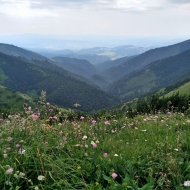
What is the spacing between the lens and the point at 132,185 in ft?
11.6

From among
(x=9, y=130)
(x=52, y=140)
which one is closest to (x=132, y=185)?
(x=52, y=140)

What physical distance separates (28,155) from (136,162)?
1874mm

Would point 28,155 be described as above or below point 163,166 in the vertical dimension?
above

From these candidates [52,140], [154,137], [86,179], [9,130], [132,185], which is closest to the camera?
[132,185]

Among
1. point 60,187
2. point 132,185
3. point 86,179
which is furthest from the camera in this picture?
point 86,179

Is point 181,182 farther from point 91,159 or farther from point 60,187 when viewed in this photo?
point 60,187

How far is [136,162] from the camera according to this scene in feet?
13.7

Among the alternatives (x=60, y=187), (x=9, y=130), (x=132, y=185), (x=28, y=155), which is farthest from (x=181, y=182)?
(x=9, y=130)

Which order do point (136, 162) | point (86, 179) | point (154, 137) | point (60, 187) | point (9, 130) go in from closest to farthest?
1. point (60, 187)
2. point (86, 179)
3. point (136, 162)
4. point (9, 130)
5. point (154, 137)

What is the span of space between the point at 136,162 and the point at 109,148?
3.32ft

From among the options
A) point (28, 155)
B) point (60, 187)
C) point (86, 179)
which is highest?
point (28, 155)

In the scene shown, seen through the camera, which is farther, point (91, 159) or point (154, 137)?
point (154, 137)

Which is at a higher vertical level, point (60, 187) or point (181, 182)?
point (60, 187)

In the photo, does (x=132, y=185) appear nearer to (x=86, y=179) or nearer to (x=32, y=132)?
(x=86, y=179)
